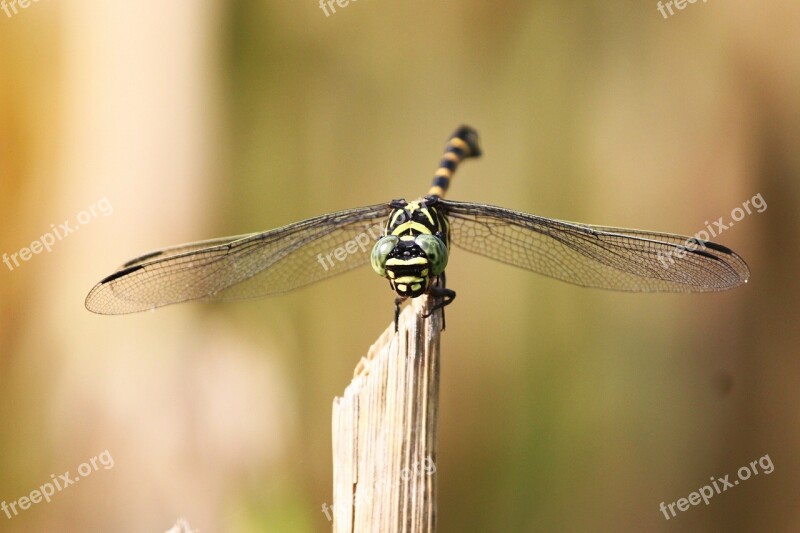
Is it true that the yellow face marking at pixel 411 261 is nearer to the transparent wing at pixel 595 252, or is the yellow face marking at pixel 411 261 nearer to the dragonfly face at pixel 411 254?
the dragonfly face at pixel 411 254

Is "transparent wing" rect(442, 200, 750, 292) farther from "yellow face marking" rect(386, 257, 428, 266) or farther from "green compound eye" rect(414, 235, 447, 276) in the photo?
"yellow face marking" rect(386, 257, 428, 266)

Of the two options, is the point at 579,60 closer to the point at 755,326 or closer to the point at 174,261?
the point at 755,326

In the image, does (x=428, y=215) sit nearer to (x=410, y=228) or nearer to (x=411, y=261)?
(x=410, y=228)

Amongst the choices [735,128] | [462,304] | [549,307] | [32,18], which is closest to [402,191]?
[462,304]

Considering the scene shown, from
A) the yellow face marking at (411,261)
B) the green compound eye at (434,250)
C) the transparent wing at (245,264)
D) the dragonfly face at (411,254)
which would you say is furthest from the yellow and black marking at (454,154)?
the yellow face marking at (411,261)

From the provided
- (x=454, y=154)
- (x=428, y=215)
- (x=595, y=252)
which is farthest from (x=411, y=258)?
(x=454, y=154)

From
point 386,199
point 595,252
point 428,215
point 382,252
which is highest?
point 386,199
